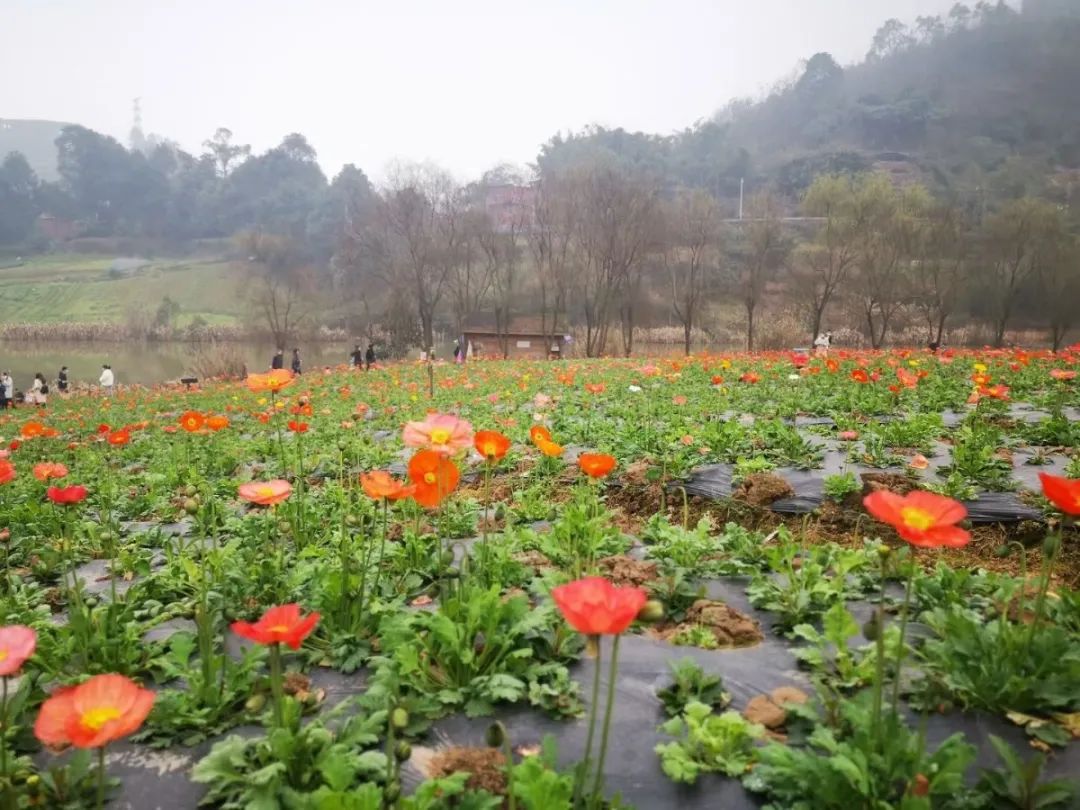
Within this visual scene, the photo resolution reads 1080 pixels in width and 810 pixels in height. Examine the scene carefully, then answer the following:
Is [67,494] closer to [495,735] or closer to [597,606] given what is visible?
[495,735]

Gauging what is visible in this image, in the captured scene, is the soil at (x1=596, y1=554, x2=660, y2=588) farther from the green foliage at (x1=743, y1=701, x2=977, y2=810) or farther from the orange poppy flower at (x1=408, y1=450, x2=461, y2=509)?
the green foliage at (x1=743, y1=701, x2=977, y2=810)

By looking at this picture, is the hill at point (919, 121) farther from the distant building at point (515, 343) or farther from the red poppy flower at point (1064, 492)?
the red poppy flower at point (1064, 492)

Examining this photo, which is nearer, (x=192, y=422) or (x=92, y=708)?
(x=92, y=708)

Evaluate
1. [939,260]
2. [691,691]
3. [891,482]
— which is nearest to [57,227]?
[939,260]

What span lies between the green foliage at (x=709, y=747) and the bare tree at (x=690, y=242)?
30.8 m

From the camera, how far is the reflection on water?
31.7 meters

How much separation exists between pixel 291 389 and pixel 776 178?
82.9 m

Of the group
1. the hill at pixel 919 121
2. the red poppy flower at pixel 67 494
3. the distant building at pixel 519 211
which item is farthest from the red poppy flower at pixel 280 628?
the hill at pixel 919 121

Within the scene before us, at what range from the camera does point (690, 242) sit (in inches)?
1380

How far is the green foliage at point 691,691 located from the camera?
216 centimetres

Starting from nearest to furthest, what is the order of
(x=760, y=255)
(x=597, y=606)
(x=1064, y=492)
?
1. (x=597, y=606)
2. (x=1064, y=492)
3. (x=760, y=255)

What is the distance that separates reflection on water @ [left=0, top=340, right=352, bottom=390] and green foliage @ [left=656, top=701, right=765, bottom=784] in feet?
93.6

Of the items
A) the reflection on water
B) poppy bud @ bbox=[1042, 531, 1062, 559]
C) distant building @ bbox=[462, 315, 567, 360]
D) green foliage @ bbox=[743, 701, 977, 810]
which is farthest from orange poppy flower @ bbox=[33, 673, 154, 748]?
distant building @ bbox=[462, 315, 567, 360]

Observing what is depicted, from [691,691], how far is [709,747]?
32 centimetres
